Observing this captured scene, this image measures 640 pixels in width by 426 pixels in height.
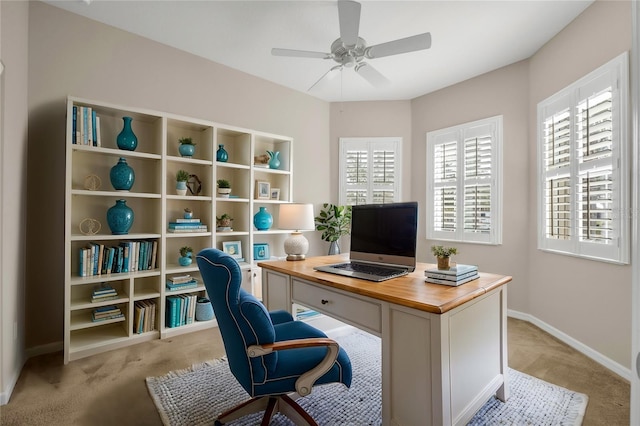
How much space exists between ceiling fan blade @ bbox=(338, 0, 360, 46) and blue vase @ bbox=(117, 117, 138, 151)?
2097 millimetres

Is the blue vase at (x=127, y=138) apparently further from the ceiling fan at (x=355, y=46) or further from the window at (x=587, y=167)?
the window at (x=587, y=167)

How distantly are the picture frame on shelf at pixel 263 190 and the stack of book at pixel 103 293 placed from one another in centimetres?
175

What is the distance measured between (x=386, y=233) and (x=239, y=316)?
1138 millimetres

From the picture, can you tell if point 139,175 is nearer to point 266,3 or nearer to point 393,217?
point 266,3

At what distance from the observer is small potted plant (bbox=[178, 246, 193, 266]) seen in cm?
320

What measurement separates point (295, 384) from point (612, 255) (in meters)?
2.69

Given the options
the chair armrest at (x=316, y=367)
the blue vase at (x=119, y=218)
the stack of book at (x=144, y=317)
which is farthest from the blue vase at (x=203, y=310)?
the chair armrest at (x=316, y=367)

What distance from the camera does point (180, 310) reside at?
311cm

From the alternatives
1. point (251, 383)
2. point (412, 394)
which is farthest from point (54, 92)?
point (412, 394)

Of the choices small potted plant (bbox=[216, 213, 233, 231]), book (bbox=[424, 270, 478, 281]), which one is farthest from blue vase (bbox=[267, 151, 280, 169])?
book (bbox=[424, 270, 478, 281])

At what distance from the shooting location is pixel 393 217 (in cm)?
206

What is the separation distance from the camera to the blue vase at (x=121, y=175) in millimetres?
2844

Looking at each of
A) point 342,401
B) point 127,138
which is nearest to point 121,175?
point 127,138

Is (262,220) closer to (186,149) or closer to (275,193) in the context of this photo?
(275,193)
